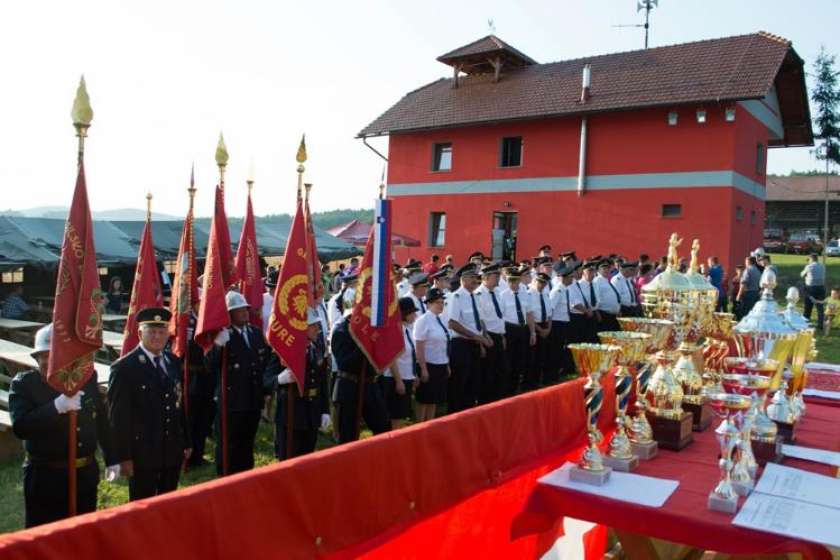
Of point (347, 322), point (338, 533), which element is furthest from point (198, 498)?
point (347, 322)

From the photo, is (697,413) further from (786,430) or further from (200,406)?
(200,406)

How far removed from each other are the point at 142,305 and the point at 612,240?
1688 cm

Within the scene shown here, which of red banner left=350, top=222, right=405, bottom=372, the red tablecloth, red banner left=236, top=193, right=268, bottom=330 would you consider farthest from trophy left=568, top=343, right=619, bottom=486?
red banner left=236, top=193, right=268, bottom=330

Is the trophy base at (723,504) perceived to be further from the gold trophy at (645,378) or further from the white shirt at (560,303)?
the white shirt at (560,303)

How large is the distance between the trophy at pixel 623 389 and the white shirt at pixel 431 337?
3901 millimetres

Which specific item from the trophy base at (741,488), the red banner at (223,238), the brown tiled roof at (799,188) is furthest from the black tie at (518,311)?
the brown tiled roof at (799,188)

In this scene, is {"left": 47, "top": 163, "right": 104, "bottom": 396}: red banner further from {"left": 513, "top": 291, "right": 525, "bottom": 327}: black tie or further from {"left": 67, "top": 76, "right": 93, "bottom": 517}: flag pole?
{"left": 513, "top": 291, "right": 525, "bottom": 327}: black tie

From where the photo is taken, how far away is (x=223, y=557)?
1.63 m

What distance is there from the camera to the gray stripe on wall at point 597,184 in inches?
736

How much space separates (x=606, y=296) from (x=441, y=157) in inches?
575

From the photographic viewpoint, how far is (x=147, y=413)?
4.31 m

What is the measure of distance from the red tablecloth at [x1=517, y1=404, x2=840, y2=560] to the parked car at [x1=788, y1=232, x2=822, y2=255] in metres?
35.4

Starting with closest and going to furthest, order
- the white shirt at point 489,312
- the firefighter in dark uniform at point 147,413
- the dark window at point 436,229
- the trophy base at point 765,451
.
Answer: the trophy base at point 765,451 < the firefighter in dark uniform at point 147,413 < the white shirt at point 489,312 < the dark window at point 436,229

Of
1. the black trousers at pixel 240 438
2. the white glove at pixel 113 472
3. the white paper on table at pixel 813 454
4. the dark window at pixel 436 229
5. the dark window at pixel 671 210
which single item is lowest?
the black trousers at pixel 240 438
